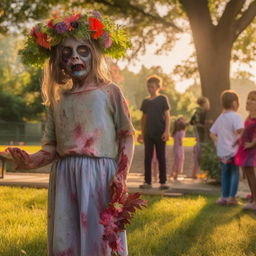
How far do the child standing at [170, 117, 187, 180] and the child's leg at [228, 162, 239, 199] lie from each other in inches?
148

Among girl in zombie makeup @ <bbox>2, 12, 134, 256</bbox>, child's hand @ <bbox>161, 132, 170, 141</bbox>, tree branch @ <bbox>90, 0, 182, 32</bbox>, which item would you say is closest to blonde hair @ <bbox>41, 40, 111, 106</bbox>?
girl in zombie makeup @ <bbox>2, 12, 134, 256</bbox>

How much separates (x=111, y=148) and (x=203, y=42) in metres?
10.8

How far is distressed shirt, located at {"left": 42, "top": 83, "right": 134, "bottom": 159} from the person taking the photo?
123 inches

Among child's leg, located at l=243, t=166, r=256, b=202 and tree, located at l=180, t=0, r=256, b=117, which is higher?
tree, located at l=180, t=0, r=256, b=117

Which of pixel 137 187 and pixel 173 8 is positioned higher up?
pixel 173 8

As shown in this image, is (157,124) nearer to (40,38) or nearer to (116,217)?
→ (40,38)

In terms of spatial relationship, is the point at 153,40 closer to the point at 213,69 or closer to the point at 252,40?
the point at 252,40

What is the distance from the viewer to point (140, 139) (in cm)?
974

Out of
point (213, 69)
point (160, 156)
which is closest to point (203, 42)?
point (213, 69)

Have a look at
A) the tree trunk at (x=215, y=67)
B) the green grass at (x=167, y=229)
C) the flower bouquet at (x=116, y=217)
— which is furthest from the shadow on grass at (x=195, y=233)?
the tree trunk at (x=215, y=67)

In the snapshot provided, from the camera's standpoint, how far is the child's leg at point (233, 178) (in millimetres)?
7664

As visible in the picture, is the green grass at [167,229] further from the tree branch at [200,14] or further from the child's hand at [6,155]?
the tree branch at [200,14]

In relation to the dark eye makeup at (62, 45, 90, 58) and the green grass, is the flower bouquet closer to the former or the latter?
the dark eye makeup at (62, 45, 90, 58)

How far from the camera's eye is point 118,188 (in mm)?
2949
